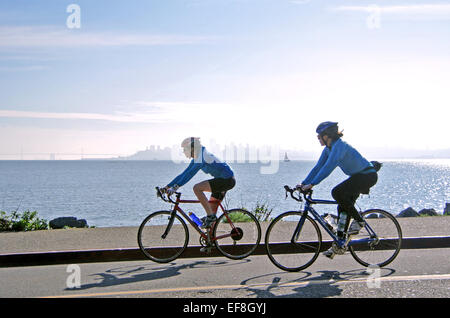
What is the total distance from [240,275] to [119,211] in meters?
32.9

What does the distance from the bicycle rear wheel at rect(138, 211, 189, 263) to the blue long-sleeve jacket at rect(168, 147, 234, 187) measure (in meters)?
0.54

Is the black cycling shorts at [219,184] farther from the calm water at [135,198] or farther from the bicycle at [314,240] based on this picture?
the calm water at [135,198]

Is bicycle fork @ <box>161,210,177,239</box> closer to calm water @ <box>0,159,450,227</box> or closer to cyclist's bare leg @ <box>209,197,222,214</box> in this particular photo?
cyclist's bare leg @ <box>209,197,222,214</box>

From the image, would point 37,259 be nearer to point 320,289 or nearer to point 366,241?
point 320,289

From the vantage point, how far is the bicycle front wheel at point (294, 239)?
6617mm

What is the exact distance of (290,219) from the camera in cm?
678

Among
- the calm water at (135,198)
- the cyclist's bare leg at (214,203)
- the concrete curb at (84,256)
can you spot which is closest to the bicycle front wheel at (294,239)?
the concrete curb at (84,256)

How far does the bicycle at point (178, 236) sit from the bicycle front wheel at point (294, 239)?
23.3 inches

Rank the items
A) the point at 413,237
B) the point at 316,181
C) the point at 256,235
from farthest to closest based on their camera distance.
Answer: the point at 413,237 < the point at 256,235 < the point at 316,181

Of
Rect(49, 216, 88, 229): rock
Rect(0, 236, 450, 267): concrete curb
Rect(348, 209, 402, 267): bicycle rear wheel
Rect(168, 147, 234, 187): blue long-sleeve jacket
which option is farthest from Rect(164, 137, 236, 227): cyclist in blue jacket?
Rect(49, 216, 88, 229): rock

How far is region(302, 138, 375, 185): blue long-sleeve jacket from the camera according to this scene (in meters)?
6.42

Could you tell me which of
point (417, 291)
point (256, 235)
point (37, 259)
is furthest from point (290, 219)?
point (37, 259)

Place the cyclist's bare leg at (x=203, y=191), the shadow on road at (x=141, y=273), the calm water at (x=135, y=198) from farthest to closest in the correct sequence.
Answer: the calm water at (x=135, y=198) → the cyclist's bare leg at (x=203, y=191) → the shadow on road at (x=141, y=273)

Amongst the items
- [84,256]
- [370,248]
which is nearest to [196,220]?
[84,256]
